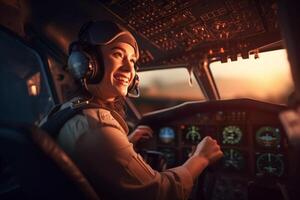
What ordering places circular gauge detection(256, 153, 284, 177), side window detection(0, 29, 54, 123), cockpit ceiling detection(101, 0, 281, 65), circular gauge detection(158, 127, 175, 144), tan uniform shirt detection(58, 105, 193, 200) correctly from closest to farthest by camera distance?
1. tan uniform shirt detection(58, 105, 193, 200)
2. cockpit ceiling detection(101, 0, 281, 65)
3. circular gauge detection(256, 153, 284, 177)
4. side window detection(0, 29, 54, 123)
5. circular gauge detection(158, 127, 175, 144)

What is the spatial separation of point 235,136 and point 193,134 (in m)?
0.35

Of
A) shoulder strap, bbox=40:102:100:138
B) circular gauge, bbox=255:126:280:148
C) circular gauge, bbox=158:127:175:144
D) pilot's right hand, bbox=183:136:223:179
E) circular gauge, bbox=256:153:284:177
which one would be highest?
shoulder strap, bbox=40:102:100:138

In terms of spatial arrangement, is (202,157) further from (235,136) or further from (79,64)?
(235,136)

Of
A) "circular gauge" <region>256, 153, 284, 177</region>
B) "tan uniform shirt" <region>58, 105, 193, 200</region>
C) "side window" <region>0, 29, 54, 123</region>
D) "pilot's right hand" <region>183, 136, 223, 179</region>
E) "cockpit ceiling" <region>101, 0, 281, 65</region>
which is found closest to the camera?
"tan uniform shirt" <region>58, 105, 193, 200</region>

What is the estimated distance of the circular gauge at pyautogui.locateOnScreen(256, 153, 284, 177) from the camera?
199 centimetres

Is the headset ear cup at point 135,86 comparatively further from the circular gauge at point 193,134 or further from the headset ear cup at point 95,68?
the circular gauge at point 193,134

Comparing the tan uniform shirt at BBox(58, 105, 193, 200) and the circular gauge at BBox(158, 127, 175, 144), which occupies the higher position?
the tan uniform shirt at BBox(58, 105, 193, 200)

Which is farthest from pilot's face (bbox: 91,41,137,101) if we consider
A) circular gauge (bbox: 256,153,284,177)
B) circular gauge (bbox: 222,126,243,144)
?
circular gauge (bbox: 256,153,284,177)

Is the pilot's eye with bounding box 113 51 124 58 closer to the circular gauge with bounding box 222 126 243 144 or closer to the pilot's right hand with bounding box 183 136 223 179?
the pilot's right hand with bounding box 183 136 223 179

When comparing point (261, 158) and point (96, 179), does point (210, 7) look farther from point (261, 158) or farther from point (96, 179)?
point (261, 158)

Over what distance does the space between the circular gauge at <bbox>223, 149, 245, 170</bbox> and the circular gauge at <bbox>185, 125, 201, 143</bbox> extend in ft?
0.86

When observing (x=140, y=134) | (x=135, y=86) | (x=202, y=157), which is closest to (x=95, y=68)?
(x=135, y=86)

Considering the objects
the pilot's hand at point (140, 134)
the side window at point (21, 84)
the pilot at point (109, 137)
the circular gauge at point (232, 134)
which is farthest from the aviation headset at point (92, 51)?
the circular gauge at point (232, 134)

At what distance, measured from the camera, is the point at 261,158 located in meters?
2.08
